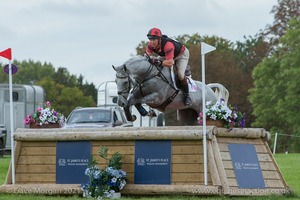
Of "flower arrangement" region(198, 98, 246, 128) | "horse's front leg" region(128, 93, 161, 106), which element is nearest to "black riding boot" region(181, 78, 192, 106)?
"horse's front leg" region(128, 93, 161, 106)

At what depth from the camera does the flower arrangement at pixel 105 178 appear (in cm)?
1202

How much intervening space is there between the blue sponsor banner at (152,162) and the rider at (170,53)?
1.94 m

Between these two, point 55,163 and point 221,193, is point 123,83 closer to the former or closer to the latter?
point 55,163

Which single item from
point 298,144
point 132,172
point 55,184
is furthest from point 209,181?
point 298,144

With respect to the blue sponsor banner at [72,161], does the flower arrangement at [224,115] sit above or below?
above

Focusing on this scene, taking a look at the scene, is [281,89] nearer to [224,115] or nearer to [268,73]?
[268,73]

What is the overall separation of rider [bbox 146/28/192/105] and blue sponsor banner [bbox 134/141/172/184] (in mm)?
1940

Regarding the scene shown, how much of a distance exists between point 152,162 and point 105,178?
72 centimetres

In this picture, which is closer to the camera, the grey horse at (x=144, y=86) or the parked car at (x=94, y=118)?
the grey horse at (x=144, y=86)

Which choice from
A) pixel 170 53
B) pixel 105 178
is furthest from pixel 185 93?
pixel 105 178

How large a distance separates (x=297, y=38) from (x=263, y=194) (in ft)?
145

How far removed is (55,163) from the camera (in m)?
12.8

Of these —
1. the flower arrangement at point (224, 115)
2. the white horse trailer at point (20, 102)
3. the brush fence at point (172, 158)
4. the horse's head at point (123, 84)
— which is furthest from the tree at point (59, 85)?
the flower arrangement at point (224, 115)

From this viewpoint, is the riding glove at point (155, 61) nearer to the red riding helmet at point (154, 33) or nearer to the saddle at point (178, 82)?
the red riding helmet at point (154, 33)
